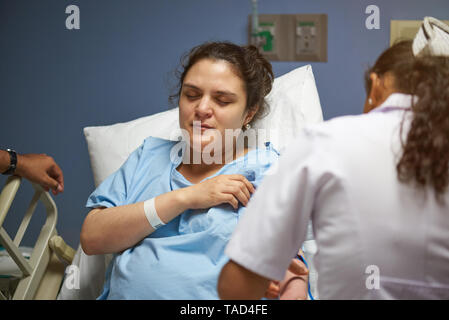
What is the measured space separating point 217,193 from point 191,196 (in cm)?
7

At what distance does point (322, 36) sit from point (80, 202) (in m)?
1.22

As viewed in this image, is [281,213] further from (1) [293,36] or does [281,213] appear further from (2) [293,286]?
(1) [293,36]

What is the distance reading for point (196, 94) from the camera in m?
1.17

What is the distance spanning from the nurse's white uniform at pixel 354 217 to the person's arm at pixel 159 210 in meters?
0.39

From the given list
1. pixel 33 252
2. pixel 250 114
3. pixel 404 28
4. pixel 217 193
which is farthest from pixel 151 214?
pixel 404 28

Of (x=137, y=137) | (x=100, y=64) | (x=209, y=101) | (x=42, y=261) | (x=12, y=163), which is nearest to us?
(x=209, y=101)

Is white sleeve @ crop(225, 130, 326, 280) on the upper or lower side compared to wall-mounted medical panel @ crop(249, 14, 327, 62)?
lower

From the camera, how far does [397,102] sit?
663 mm

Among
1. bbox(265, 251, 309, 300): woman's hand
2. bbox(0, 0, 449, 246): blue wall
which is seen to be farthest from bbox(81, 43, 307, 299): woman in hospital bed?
bbox(0, 0, 449, 246): blue wall

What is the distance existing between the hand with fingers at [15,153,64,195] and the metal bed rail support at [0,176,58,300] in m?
0.03

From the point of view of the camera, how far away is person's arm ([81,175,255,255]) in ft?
3.48

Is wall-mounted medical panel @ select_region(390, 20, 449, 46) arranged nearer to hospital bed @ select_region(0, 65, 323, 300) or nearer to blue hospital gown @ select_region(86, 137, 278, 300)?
hospital bed @ select_region(0, 65, 323, 300)

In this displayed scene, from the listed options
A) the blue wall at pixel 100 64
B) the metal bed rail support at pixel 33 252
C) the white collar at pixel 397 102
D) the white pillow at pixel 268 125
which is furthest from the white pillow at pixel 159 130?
the white collar at pixel 397 102
